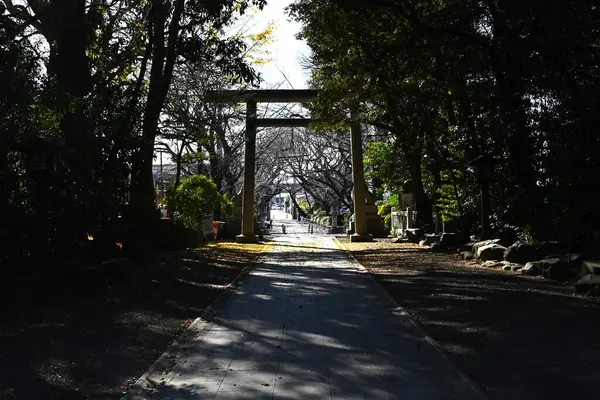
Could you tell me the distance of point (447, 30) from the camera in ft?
51.5

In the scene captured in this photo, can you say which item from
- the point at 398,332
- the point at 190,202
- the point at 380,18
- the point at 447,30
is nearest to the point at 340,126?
the point at 190,202

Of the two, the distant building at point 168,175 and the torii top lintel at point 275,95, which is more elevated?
the torii top lintel at point 275,95

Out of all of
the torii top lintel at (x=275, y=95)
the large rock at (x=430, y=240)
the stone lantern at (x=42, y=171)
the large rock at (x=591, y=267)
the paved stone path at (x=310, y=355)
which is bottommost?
the paved stone path at (x=310, y=355)

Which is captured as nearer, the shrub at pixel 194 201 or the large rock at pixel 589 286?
the large rock at pixel 589 286

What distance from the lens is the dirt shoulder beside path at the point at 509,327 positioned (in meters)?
6.05

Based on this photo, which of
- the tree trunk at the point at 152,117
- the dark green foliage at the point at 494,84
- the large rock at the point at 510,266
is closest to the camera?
the dark green foliage at the point at 494,84

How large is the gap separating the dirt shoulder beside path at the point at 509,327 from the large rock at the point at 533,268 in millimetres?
383

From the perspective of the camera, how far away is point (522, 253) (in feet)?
49.1

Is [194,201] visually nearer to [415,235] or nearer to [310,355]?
[415,235]

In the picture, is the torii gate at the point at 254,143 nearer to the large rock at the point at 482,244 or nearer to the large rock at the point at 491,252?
the large rock at the point at 482,244

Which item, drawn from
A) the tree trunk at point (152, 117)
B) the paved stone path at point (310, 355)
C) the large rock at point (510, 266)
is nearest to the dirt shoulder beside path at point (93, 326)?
the paved stone path at point (310, 355)

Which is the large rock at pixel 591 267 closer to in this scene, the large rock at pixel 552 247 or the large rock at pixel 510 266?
the large rock at pixel 552 247

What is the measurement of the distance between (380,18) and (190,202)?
10740mm

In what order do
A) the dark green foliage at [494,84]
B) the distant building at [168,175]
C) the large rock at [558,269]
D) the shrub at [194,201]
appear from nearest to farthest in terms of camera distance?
the large rock at [558,269] < the dark green foliage at [494,84] < the shrub at [194,201] < the distant building at [168,175]
